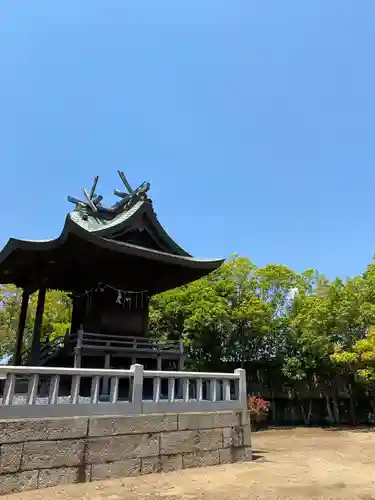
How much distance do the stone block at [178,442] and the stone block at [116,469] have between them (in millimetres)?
670

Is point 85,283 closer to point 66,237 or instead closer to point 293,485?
point 66,237

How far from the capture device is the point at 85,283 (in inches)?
508

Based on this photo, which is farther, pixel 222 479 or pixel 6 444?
pixel 222 479

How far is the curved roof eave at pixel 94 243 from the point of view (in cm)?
1043

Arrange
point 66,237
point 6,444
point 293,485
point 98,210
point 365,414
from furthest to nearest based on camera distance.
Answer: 1. point 365,414
2. point 98,210
3. point 66,237
4. point 293,485
5. point 6,444

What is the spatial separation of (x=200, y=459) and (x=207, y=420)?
831 mm

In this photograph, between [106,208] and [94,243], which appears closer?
[94,243]

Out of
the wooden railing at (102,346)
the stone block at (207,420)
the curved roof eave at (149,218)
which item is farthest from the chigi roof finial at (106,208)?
the stone block at (207,420)

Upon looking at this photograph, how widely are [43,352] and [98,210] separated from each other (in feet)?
16.3

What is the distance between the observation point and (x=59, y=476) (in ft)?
23.5

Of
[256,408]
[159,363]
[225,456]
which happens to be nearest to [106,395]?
[159,363]

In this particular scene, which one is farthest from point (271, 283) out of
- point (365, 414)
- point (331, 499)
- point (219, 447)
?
point (331, 499)

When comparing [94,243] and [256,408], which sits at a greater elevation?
[94,243]

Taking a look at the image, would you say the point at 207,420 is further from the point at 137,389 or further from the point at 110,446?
the point at 110,446
